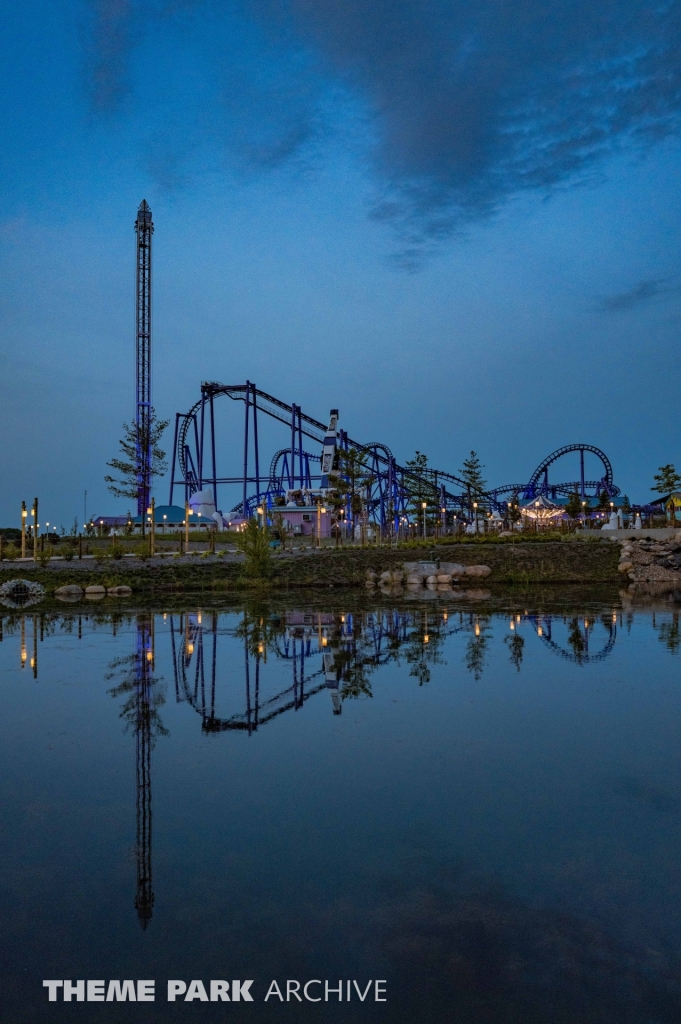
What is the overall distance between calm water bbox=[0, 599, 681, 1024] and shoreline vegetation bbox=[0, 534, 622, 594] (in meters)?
14.6

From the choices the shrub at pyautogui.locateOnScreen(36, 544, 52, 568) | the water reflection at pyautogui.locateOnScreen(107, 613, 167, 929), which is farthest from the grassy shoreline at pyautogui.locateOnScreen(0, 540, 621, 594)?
the water reflection at pyautogui.locateOnScreen(107, 613, 167, 929)

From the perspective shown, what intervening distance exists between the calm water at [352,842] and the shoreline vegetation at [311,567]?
14.6 metres

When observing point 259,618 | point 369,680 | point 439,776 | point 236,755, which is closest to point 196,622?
point 259,618

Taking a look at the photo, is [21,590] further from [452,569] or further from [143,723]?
[143,723]

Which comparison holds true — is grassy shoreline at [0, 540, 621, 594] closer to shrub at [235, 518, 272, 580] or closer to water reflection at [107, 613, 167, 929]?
shrub at [235, 518, 272, 580]

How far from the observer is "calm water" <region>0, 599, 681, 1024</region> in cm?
273

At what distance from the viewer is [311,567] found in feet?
82.3

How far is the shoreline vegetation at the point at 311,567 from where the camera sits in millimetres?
22578

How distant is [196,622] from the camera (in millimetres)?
13711

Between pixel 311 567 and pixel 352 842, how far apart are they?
21309mm

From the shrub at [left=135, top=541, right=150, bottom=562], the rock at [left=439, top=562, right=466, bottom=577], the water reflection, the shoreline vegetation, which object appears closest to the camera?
the water reflection

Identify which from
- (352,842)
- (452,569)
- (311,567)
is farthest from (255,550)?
(352,842)

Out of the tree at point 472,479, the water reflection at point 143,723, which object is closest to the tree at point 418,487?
the tree at point 472,479

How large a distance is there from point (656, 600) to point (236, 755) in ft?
48.2
